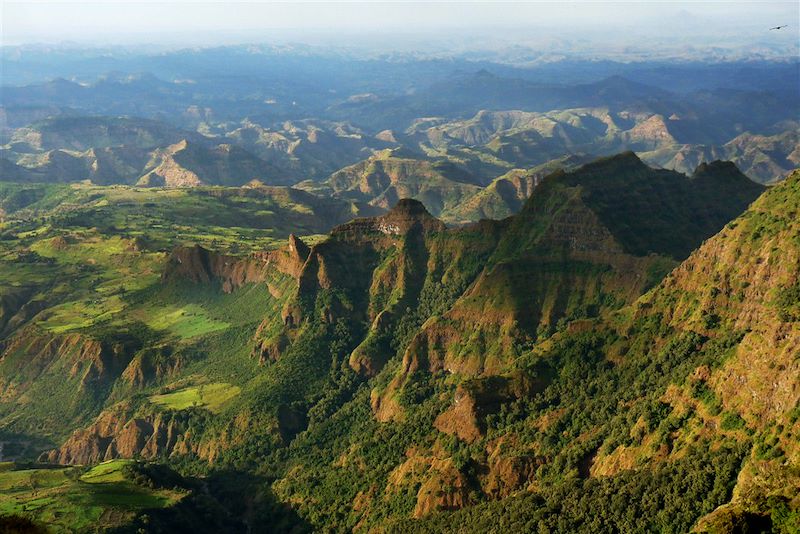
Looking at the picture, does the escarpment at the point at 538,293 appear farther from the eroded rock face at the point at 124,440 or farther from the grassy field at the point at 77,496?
the grassy field at the point at 77,496

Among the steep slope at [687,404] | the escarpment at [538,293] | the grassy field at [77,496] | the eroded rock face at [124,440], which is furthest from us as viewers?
the eroded rock face at [124,440]

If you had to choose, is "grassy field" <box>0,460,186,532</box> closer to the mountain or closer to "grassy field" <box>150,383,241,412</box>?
the mountain

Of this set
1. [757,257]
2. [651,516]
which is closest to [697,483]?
[651,516]

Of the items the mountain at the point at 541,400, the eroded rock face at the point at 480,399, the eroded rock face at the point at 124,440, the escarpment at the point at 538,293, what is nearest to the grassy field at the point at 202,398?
the mountain at the point at 541,400

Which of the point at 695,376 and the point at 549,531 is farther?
the point at 695,376

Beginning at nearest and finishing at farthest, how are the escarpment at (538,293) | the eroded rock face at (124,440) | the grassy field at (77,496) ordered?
the grassy field at (77,496), the escarpment at (538,293), the eroded rock face at (124,440)

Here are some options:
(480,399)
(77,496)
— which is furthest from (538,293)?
(77,496)

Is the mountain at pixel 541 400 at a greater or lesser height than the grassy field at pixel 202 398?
greater

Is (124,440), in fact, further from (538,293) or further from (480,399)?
(538,293)

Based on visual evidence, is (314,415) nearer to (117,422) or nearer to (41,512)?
(117,422)

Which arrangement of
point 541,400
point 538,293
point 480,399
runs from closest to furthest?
point 541,400 < point 480,399 < point 538,293

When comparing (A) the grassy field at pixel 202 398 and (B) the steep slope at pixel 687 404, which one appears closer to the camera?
(B) the steep slope at pixel 687 404
